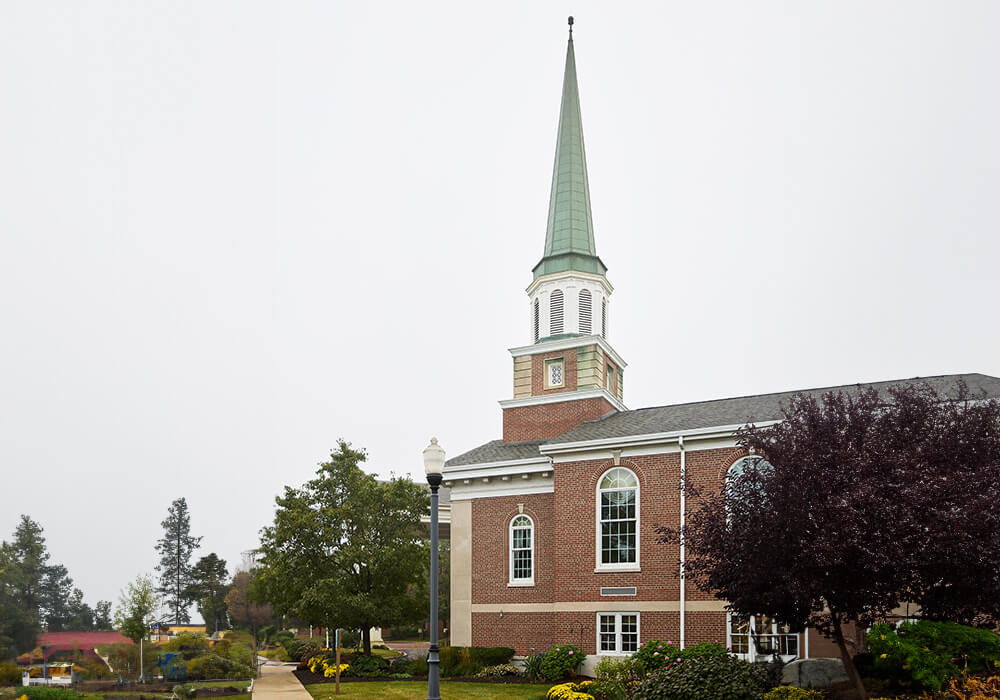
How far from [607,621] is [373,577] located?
9.45 meters

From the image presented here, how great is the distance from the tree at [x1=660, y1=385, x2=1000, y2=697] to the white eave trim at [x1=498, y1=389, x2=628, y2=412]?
41.7ft

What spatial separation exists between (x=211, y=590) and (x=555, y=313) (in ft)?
157

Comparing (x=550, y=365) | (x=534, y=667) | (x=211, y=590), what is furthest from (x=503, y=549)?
(x=211, y=590)

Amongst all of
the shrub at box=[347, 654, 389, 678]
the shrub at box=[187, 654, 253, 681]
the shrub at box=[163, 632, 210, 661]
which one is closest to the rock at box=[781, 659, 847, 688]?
the shrub at box=[347, 654, 389, 678]

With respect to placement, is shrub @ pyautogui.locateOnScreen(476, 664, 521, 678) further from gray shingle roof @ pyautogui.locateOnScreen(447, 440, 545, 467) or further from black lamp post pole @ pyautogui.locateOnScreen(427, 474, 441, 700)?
black lamp post pole @ pyautogui.locateOnScreen(427, 474, 441, 700)

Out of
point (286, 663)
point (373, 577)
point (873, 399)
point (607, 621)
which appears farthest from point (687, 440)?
point (286, 663)

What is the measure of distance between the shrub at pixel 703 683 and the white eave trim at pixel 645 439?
7.86 meters

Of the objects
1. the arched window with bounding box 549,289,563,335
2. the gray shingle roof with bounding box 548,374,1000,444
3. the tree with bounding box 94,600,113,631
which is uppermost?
the arched window with bounding box 549,289,563,335

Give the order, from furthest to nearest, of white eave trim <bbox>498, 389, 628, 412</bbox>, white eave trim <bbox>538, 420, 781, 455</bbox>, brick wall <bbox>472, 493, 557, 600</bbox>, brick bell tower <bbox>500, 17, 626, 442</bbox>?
brick bell tower <bbox>500, 17, 626, 442</bbox> → white eave trim <bbox>498, 389, 628, 412</bbox> → brick wall <bbox>472, 493, 557, 600</bbox> → white eave trim <bbox>538, 420, 781, 455</bbox>

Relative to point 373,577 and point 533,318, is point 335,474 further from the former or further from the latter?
point 533,318

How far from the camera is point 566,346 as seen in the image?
106 feet

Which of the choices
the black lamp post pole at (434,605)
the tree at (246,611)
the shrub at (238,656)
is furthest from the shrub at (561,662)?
the tree at (246,611)

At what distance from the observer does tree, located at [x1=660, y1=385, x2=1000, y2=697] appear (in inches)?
611

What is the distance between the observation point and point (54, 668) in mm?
28344
